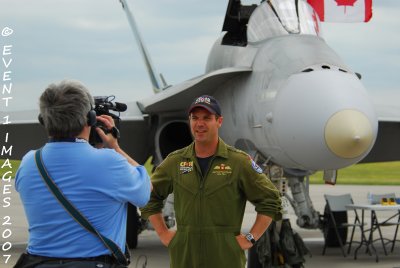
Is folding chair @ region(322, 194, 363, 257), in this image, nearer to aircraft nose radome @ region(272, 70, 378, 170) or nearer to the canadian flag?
the canadian flag

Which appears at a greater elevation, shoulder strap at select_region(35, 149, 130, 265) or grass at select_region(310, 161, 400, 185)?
shoulder strap at select_region(35, 149, 130, 265)

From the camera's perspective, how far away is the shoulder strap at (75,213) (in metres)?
3.27

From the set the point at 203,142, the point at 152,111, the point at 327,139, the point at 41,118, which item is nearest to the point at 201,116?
the point at 203,142

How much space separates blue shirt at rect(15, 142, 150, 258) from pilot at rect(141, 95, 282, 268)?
3.40 feet

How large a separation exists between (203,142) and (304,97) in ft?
11.0

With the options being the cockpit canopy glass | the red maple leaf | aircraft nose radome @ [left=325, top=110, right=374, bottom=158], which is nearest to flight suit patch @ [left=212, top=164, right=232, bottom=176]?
aircraft nose radome @ [left=325, top=110, right=374, bottom=158]

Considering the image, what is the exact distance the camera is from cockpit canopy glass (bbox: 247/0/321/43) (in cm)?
920

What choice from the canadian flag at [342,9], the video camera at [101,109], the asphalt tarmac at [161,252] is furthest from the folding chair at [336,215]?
the video camera at [101,109]

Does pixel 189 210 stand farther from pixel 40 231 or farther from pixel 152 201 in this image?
pixel 40 231

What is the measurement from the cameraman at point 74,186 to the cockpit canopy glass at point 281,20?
607 cm

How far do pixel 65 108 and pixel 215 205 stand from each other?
1333 mm

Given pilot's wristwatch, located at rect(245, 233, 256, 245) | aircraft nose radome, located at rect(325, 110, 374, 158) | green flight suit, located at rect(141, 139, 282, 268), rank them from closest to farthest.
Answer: green flight suit, located at rect(141, 139, 282, 268) < pilot's wristwatch, located at rect(245, 233, 256, 245) < aircraft nose radome, located at rect(325, 110, 374, 158)

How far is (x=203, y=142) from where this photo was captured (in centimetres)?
453

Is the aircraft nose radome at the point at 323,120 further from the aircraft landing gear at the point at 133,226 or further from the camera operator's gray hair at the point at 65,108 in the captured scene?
the aircraft landing gear at the point at 133,226
